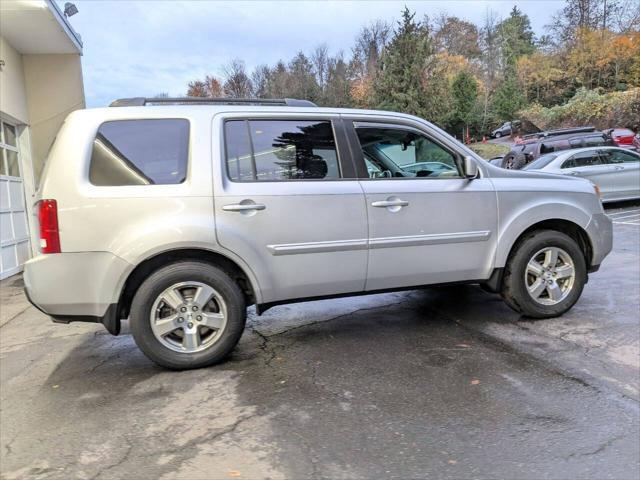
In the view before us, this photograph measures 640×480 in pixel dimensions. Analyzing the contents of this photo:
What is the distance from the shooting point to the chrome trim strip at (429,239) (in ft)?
13.8

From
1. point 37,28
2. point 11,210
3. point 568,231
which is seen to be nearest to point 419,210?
point 568,231

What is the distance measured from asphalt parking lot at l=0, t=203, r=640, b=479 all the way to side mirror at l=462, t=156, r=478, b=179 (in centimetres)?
140

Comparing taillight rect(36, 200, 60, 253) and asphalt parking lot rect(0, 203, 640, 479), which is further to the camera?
taillight rect(36, 200, 60, 253)

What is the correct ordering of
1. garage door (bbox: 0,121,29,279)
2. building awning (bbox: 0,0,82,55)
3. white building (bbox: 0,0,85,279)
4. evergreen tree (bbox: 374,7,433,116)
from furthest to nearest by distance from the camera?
evergreen tree (bbox: 374,7,433,116), white building (bbox: 0,0,85,279), garage door (bbox: 0,121,29,279), building awning (bbox: 0,0,82,55)

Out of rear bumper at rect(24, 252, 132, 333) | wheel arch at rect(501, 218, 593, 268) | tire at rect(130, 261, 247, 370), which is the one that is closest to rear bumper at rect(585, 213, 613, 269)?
wheel arch at rect(501, 218, 593, 268)

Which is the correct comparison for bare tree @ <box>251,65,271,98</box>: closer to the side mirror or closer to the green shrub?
the green shrub

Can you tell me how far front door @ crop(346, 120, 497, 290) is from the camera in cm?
423

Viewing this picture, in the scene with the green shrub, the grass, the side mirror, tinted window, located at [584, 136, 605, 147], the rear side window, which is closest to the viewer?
the rear side window

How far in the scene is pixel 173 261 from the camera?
383cm

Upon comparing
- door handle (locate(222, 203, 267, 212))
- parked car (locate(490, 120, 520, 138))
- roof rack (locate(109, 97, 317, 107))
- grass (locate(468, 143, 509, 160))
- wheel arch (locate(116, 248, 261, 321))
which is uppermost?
parked car (locate(490, 120, 520, 138))

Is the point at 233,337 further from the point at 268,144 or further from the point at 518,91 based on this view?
the point at 518,91

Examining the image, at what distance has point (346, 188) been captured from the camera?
4129 mm

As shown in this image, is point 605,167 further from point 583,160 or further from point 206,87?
point 206,87

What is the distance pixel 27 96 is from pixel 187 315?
32.2ft
